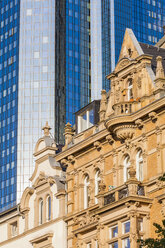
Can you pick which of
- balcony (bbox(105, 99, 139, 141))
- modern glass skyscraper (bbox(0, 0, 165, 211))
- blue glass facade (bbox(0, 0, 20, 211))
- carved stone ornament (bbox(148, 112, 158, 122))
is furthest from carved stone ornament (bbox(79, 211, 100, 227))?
blue glass facade (bbox(0, 0, 20, 211))

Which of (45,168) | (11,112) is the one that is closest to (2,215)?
(45,168)

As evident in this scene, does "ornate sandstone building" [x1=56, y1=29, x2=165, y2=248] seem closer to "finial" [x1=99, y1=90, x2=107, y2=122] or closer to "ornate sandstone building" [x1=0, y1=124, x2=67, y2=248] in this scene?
"finial" [x1=99, y1=90, x2=107, y2=122]

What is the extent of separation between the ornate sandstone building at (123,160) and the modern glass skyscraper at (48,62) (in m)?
116

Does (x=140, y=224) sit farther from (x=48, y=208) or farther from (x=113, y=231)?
(x=48, y=208)

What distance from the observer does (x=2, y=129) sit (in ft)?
593

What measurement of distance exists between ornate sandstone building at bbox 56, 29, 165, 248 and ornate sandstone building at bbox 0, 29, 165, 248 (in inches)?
2.5

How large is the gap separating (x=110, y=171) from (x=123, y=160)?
145cm

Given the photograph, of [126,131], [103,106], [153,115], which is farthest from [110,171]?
[153,115]

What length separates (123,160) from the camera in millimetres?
Answer: 52969

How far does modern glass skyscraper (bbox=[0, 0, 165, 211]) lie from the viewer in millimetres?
178000

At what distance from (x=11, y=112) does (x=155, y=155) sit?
131942 mm

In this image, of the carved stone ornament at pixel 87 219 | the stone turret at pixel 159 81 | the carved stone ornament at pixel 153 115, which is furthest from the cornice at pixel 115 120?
the carved stone ornament at pixel 87 219

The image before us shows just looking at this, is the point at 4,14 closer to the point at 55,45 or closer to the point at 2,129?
the point at 55,45

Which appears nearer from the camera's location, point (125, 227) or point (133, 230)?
point (133, 230)
